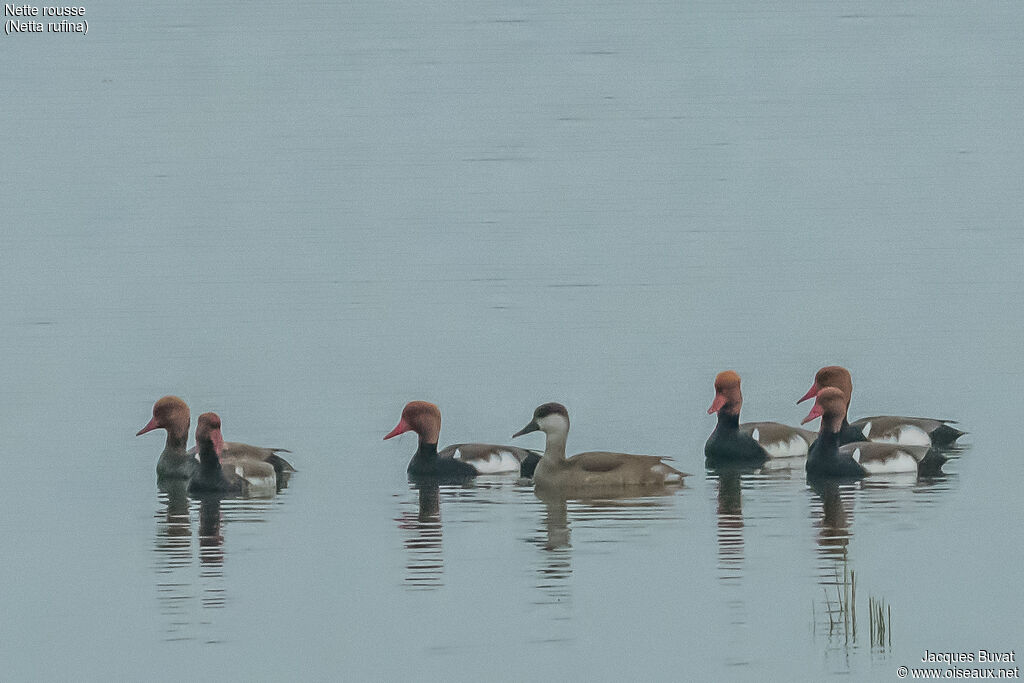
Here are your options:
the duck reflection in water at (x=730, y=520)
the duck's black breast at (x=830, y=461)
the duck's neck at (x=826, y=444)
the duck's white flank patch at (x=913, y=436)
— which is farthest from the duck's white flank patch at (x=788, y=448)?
the duck's neck at (x=826, y=444)

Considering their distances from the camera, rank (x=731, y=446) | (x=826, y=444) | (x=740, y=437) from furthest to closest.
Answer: (x=740, y=437) → (x=731, y=446) → (x=826, y=444)

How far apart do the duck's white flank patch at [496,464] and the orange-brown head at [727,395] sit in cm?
263

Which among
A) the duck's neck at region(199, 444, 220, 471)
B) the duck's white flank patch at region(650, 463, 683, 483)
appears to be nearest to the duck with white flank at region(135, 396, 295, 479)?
the duck's neck at region(199, 444, 220, 471)

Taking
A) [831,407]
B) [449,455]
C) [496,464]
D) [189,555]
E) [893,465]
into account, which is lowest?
[189,555]

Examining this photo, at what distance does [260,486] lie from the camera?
20625mm

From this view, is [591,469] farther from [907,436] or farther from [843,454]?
[907,436]

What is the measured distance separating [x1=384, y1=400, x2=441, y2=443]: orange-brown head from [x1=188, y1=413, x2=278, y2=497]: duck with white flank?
5.57ft

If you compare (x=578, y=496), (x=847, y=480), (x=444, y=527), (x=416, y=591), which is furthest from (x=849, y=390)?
(x=416, y=591)

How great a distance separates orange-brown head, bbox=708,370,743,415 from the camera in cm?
2294

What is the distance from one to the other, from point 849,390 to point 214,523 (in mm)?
8009

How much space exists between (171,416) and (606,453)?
4696 mm

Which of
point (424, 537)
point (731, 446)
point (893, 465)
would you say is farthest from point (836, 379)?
point (424, 537)

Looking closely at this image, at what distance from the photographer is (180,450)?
2192 cm

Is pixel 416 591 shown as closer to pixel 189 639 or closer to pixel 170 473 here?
pixel 189 639
